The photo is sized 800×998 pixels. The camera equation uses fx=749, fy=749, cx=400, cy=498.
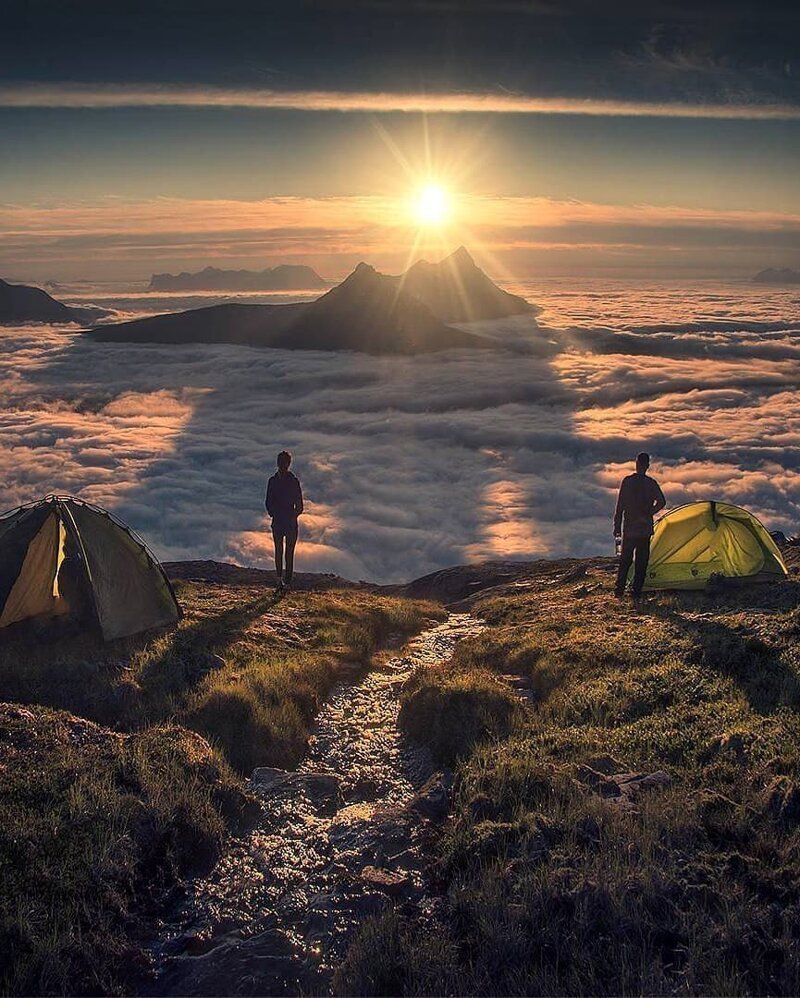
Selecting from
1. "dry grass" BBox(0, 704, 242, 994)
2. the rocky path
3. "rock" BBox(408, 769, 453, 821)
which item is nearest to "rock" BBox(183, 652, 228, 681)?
the rocky path

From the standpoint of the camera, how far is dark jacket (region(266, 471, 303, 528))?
19.1 metres

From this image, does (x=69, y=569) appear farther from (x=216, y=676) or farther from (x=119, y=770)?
(x=119, y=770)

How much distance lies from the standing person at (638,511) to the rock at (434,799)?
8593 millimetres

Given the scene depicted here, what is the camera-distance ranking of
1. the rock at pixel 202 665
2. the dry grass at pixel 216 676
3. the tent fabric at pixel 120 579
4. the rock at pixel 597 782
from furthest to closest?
1. the tent fabric at pixel 120 579
2. the rock at pixel 202 665
3. the dry grass at pixel 216 676
4. the rock at pixel 597 782

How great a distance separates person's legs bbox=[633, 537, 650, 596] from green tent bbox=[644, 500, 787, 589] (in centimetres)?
63

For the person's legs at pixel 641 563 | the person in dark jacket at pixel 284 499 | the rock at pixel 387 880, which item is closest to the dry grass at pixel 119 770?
the rock at pixel 387 880

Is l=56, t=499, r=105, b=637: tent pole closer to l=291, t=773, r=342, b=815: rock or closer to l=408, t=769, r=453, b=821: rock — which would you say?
l=291, t=773, r=342, b=815: rock

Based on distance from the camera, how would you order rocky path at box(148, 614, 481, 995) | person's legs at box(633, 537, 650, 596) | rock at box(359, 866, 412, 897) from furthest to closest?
person's legs at box(633, 537, 650, 596) < rock at box(359, 866, 412, 897) < rocky path at box(148, 614, 481, 995)

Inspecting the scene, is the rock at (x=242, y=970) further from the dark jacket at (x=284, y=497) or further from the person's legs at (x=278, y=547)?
the person's legs at (x=278, y=547)

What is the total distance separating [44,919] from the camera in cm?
605

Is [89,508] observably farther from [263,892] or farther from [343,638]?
[263,892]

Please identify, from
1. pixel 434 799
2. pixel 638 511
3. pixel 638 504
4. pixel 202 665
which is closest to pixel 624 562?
pixel 638 511

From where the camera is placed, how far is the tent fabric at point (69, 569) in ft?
48.0

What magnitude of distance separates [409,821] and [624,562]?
11.8 metres
